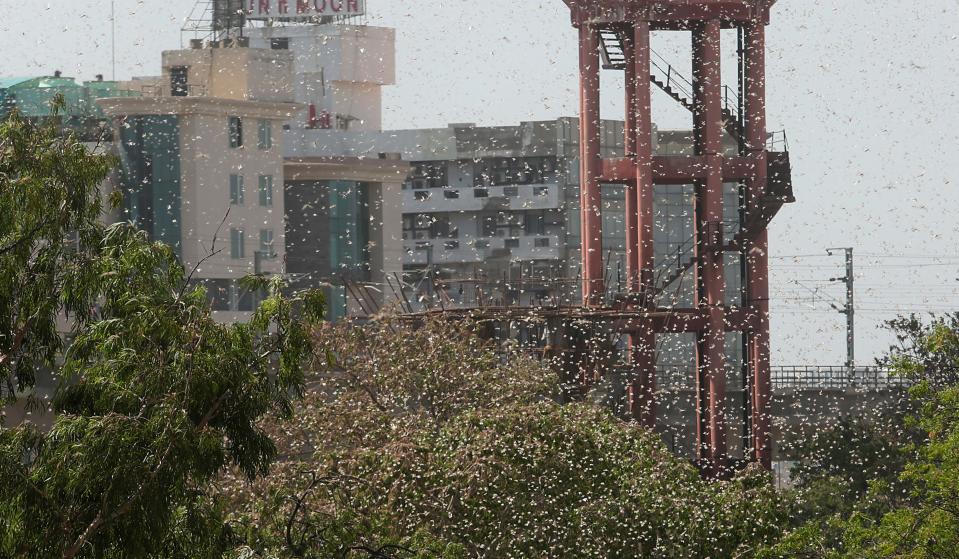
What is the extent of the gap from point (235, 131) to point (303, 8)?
491 inches

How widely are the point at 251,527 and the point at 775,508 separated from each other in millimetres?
7810

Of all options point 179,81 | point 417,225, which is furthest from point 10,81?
point 417,225

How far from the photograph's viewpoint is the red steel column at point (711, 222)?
128 ft

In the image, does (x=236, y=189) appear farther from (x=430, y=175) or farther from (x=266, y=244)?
(x=430, y=175)

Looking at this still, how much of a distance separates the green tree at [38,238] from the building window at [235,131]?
Result: 1643 inches

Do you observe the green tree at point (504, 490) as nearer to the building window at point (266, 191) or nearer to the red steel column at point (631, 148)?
the red steel column at point (631, 148)

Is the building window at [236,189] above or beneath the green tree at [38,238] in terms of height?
above

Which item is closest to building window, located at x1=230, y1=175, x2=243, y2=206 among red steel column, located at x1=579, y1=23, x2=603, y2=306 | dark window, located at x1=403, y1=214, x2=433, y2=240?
red steel column, located at x1=579, y1=23, x2=603, y2=306

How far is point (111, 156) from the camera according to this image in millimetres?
15562

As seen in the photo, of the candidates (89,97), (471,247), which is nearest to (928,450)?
(89,97)

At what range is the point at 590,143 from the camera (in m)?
39.7

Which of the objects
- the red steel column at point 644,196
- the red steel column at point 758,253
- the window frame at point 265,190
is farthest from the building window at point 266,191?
the red steel column at point 758,253

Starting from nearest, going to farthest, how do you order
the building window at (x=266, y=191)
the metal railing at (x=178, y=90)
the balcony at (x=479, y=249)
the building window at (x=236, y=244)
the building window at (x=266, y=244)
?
the metal railing at (x=178, y=90), the building window at (x=236, y=244), the building window at (x=266, y=244), the building window at (x=266, y=191), the balcony at (x=479, y=249)

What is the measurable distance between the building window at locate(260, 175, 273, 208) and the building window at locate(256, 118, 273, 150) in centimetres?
90
